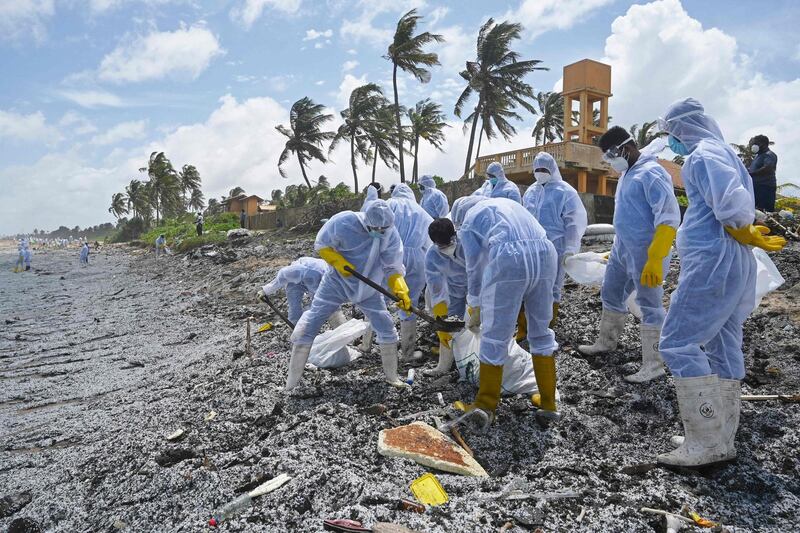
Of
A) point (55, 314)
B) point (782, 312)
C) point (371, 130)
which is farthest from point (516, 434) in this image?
point (371, 130)

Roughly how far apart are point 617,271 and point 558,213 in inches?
53.4

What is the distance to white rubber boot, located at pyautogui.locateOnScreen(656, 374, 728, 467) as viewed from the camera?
9.11ft

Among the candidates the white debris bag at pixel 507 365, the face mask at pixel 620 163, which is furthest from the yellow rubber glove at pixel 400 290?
the face mask at pixel 620 163

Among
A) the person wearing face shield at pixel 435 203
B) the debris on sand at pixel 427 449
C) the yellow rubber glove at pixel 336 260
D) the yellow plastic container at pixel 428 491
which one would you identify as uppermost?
the person wearing face shield at pixel 435 203

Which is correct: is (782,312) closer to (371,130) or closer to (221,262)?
(221,262)

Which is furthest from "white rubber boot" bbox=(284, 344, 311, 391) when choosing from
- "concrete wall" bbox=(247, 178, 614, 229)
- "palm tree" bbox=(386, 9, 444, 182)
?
"palm tree" bbox=(386, 9, 444, 182)

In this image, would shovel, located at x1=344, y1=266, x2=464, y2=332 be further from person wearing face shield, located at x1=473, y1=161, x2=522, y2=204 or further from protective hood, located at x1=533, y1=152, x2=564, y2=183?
person wearing face shield, located at x1=473, y1=161, x2=522, y2=204

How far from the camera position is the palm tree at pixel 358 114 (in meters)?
30.5

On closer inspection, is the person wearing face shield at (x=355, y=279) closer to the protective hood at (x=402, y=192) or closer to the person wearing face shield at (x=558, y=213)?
the person wearing face shield at (x=558, y=213)

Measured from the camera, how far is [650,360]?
13.7 feet

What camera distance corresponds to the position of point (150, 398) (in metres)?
5.20

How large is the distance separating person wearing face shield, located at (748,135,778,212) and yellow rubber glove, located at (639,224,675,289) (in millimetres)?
5168

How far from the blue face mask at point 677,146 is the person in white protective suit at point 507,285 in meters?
1.02

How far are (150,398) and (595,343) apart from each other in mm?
4628
